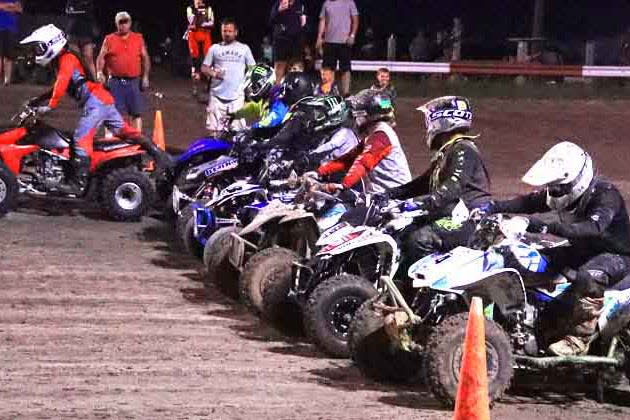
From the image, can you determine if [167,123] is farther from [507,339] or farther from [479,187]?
[507,339]

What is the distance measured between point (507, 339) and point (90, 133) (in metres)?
8.31

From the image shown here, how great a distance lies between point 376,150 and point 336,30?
11.4 meters

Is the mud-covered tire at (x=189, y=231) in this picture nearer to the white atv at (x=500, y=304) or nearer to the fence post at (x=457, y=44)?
the white atv at (x=500, y=304)

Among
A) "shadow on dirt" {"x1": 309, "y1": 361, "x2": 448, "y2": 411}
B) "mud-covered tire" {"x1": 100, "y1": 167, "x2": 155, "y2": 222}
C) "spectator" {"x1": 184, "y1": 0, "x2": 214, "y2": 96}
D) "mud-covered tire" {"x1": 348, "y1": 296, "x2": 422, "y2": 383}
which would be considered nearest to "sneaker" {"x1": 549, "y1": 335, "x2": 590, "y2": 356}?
"shadow on dirt" {"x1": 309, "y1": 361, "x2": 448, "y2": 411}

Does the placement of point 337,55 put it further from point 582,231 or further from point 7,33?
point 582,231

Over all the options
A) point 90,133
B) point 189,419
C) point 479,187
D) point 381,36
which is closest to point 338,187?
point 479,187

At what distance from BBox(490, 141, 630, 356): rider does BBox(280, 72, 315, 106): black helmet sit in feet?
17.9

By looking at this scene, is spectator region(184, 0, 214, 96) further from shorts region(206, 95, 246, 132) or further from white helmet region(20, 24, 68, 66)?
white helmet region(20, 24, 68, 66)

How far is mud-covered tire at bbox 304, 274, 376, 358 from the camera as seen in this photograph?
10.2 m

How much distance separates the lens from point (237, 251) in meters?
11.9

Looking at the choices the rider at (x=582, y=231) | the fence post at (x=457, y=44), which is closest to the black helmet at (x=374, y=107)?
the rider at (x=582, y=231)

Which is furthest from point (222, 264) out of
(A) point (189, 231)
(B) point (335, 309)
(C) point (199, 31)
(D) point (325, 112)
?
(C) point (199, 31)

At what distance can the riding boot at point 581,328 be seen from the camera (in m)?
9.16

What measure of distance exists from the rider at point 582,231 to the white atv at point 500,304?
0.36 ft
